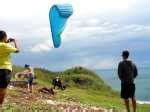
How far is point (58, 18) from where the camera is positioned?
24594 mm

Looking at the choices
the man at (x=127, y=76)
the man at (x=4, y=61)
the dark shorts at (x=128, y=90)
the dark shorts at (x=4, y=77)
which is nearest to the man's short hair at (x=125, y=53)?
the man at (x=127, y=76)

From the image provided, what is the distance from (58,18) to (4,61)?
853 centimetres

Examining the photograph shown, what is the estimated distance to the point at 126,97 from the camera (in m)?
19.3

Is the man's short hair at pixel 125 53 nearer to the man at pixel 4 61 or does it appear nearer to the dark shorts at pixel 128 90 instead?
the dark shorts at pixel 128 90

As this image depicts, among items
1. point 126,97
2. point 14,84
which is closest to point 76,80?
point 14,84

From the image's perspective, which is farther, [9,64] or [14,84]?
[14,84]

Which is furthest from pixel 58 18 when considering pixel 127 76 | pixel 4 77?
pixel 4 77

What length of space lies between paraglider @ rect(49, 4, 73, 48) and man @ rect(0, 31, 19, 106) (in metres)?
7.38

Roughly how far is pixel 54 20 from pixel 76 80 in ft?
94.4

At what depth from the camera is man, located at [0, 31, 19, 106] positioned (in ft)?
53.2

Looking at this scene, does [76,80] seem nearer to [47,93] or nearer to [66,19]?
[47,93]

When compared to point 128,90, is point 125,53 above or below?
above

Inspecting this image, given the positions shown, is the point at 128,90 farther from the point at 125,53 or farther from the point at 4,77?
the point at 4,77

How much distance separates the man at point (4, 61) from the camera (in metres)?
16.2
